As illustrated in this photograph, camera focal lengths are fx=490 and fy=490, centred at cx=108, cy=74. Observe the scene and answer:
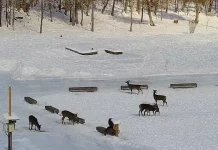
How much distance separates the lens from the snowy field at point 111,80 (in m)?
22.0

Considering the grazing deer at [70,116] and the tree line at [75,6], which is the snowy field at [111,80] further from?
the tree line at [75,6]

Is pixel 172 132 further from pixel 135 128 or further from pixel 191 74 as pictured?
pixel 191 74

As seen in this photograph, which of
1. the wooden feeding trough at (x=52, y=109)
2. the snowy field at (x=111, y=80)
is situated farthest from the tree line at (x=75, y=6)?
the wooden feeding trough at (x=52, y=109)

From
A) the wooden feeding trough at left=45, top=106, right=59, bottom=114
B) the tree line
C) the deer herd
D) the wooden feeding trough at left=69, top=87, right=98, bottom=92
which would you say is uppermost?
the tree line

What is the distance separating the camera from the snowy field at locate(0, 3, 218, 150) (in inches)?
864

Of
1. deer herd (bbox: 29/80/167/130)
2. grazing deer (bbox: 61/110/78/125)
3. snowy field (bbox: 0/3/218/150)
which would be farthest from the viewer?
grazing deer (bbox: 61/110/78/125)

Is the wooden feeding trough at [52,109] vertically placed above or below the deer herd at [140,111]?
below

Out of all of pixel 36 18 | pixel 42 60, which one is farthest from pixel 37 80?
pixel 36 18

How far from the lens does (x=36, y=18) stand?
62.1 m

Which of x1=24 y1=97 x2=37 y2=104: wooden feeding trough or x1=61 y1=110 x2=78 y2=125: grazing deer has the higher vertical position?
x1=61 y1=110 x2=78 y2=125: grazing deer

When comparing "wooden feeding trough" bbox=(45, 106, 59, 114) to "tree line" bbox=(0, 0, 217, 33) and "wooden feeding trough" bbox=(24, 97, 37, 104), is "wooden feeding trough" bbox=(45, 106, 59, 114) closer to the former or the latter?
"wooden feeding trough" bbox=(24, 97, 37, 104)

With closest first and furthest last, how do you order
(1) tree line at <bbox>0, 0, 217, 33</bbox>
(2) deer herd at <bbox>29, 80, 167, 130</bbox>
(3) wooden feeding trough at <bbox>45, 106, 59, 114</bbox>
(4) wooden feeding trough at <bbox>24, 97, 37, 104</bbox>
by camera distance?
(2) deer herd at <bbox>29, 80, 167, 130</bbox>
(3) wooden feeding trough at <bbox>45, 106, 59, 114</bbox>
(4) wooden feeding trough at <bbox>24, 97, 37, 104</bbox>
(1) tree line at <bbox>0, 0, 217, 33</bbox>

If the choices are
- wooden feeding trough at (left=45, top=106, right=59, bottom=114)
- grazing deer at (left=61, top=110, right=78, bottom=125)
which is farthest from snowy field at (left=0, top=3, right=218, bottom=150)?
grazing deer at (left=61, top=110, right=78, bottom=125)

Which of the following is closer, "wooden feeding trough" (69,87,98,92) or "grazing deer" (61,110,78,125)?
"grazing deer" (61,110,78,125)
